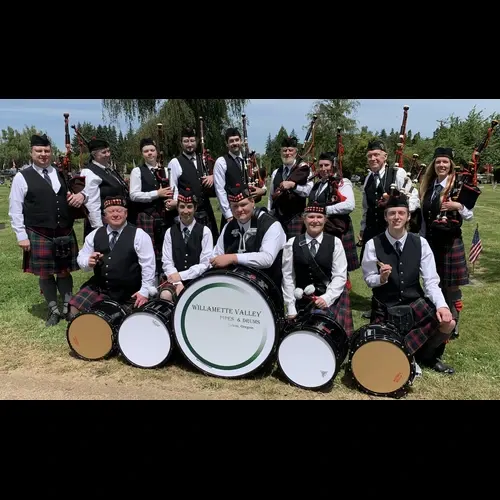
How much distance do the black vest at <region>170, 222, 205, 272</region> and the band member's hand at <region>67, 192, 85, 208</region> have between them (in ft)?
3.59

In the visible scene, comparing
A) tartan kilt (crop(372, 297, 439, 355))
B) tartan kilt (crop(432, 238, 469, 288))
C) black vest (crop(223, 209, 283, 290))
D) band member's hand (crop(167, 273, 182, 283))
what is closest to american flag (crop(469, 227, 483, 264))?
tartan kilt (crop(432, 238, 469, 288))

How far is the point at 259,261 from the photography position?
3287 millimetres

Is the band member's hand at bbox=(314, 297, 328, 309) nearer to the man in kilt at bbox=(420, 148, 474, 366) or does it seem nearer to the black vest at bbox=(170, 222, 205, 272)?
the black vest at bbox=(170, 222, 205, 272)

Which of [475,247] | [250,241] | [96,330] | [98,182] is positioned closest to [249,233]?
[250,241]

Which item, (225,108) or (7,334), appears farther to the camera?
(225,108)

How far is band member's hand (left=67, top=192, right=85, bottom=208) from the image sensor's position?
162 inches

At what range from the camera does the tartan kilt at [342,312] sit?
10.7 ft

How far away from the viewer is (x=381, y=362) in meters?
2.89

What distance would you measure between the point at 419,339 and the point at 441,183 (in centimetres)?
143

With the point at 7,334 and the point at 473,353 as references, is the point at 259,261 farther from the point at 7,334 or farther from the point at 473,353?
A: the point at 7,334

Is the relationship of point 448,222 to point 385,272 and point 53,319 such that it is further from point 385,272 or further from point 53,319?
point 53,319

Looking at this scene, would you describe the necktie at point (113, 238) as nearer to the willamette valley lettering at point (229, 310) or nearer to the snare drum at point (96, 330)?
the snare drum at point (96, 330)

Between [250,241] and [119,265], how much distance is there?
44.4 inches
